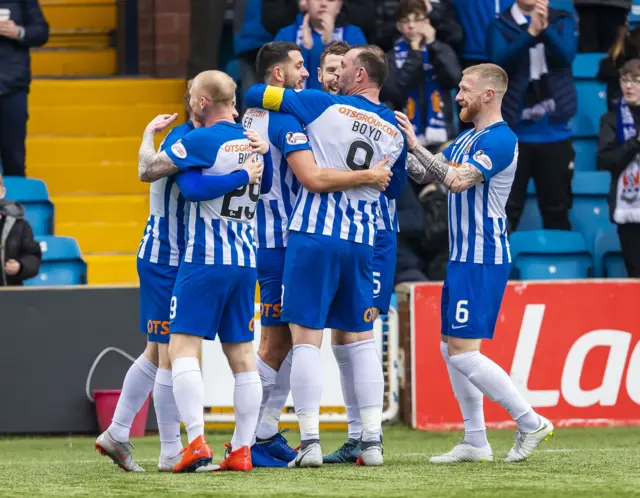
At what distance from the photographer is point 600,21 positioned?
494 inches

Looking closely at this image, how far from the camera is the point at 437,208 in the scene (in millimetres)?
10094

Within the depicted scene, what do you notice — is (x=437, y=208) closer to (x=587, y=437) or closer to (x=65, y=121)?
(x=587, y=437)

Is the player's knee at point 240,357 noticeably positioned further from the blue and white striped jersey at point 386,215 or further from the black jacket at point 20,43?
the black jacket at point 20,43

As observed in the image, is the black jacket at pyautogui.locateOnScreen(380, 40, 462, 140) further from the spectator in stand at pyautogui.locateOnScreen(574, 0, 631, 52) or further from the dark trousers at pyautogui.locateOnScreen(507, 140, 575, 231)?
the spectator in stand at pyautogui.locateOnScreen(574, 0, 631, 52)

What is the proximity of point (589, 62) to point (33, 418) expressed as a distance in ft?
19.7

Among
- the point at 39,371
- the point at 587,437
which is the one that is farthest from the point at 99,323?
the point at 587,437

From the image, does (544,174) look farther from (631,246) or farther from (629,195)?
(631,246)

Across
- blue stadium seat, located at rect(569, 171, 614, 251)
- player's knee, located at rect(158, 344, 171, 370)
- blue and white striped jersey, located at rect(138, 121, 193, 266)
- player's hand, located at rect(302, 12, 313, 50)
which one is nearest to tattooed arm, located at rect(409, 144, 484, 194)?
blue and white striped jersey, located at rect(138, 121, 193, 266)

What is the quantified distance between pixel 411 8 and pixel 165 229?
15.5 ft

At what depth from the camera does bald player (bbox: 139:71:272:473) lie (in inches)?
227

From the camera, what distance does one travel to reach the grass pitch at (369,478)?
4.96 metres

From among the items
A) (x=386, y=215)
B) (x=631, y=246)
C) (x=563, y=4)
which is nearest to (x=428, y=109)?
(x=631, y=246)

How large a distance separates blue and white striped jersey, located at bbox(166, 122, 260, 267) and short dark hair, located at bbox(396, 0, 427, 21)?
4669 millimetres

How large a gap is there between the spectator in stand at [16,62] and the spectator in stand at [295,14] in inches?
66.1
